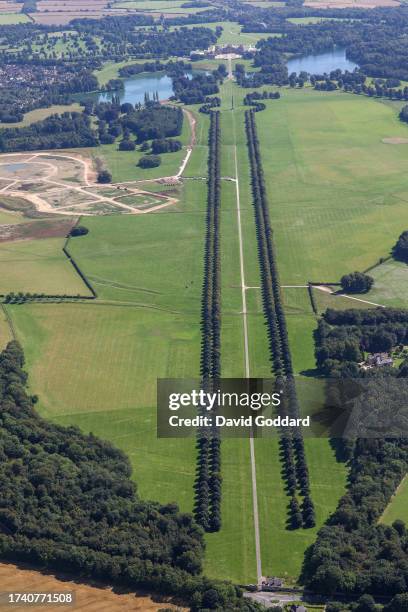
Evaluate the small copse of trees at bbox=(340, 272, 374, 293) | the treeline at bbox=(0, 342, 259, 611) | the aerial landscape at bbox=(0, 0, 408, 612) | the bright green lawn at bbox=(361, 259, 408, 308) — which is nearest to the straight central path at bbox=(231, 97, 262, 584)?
the aerial landscape at bbox=(0, 0, 408, 612)

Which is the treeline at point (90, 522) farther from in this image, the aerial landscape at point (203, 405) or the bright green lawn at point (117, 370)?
the bright green lawn at point (117, 370)

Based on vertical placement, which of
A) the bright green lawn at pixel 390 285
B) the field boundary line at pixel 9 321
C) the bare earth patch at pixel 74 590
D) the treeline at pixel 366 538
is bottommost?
the bare earth patch at pixel 74 590

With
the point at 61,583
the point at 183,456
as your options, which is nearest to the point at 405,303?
the point at 183,456

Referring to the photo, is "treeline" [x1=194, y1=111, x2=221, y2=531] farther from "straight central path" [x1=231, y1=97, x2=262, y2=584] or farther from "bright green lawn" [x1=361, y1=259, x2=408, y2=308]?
"bright green lawn" [x1=361, y1=259, x2=408, y2=308]

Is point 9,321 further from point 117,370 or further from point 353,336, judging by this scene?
point 353,336

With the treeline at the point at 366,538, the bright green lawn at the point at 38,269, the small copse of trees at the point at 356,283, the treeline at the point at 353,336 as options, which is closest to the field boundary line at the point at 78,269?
the bright green lawn at the point at 38,269

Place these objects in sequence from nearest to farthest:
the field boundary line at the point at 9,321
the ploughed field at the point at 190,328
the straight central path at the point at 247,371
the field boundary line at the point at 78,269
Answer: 1. the straight central path at the point at 247,371
2. the ploughed field at the point at 190,328
3. the field boundary line at the point at 9,321
4. the field boundary line at the point at 78,269

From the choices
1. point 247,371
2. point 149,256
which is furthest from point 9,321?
point 247,371
